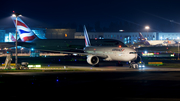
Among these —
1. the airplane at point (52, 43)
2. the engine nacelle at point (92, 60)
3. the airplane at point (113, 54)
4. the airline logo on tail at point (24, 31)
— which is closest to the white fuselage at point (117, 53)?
the airplane at point (113, 54)

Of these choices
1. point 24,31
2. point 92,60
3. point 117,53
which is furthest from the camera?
point 24,31

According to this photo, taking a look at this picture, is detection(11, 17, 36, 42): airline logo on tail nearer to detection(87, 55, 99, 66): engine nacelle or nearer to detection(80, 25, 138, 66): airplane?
detection(80, 25, 138, 66): airplane

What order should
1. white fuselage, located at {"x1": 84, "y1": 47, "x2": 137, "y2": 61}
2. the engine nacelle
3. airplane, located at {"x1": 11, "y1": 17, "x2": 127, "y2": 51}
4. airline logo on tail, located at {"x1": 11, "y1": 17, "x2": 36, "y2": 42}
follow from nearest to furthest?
white fuselage, located at {"x1": 84, "y1": 47, "x2": 137, "y2": 61}
the engine nacelle
airline logo on tail, located at {"x1": 11, "y1": 17, "x2": 36, "y2": 42}
airplane, located at {"x1": 11, "y1": 17, "x2": 127, "y2": 51}

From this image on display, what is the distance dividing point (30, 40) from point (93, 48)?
34.4 meters

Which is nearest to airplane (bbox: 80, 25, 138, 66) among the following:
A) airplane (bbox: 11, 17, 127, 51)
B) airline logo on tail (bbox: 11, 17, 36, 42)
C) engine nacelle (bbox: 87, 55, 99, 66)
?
engine nacelle (bbox: 87, 55, 99, 66)

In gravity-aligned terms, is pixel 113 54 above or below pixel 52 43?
below

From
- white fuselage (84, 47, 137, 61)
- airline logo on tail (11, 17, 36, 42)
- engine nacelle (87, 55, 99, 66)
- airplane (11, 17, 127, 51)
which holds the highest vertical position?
airline logo on tail (11, 17, 36, 42)

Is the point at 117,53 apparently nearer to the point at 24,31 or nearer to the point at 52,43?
the point at 24,31

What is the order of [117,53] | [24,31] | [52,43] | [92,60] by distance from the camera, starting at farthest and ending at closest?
[52,43] → [24,31] → [92,60] → [117,53]

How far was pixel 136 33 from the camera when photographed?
634ft

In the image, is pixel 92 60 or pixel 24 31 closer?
pixel 92 60

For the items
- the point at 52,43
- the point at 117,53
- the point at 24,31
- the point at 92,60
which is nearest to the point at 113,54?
the point at 117,53

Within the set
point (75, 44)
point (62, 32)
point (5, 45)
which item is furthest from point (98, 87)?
point (62, 32)

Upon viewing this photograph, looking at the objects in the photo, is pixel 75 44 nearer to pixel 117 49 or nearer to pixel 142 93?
pixel 117 49
